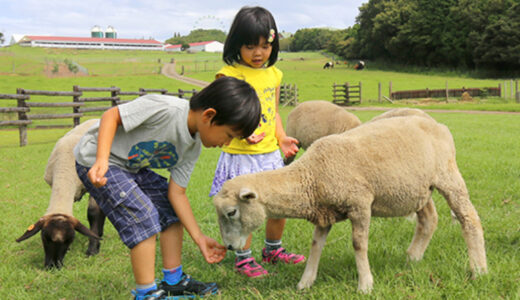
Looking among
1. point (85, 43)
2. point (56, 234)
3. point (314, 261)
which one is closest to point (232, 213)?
point (314, 261)

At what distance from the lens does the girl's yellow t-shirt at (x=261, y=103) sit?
378 cm

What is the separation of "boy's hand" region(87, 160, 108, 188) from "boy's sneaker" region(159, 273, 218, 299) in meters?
1.12

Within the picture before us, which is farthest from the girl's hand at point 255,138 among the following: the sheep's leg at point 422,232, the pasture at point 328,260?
the sheep's leg at point 422,232

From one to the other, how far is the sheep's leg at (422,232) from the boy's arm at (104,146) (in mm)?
2528

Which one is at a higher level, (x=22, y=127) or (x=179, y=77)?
(x=179, y=77)

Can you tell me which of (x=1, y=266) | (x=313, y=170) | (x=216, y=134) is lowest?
(x=1, y=266)

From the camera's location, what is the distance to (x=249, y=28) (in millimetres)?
3494

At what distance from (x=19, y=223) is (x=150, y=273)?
3.54 metres

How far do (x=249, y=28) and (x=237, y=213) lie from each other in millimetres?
1569

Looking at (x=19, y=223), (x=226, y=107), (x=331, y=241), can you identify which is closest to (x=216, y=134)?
(x=226, y=107)

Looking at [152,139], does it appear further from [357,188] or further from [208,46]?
[208,46]

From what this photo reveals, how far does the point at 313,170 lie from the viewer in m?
3.08

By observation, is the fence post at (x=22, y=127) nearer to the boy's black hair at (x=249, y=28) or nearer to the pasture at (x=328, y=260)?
the pasture at (x=328, y=260)

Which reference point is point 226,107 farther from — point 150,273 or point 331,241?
point 331,241
